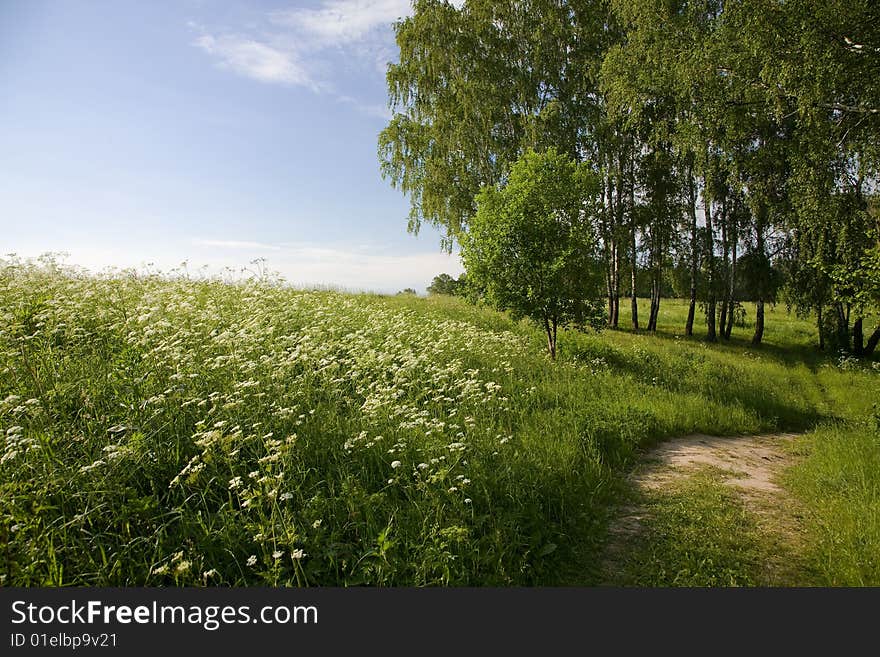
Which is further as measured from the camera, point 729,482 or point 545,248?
point 545,248

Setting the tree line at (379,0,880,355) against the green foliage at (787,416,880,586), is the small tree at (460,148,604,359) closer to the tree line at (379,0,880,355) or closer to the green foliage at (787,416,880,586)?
the tree line at (379,0,880,355)

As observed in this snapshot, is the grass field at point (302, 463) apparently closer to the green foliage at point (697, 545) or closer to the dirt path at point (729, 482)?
the dirt path at point (729, 482)

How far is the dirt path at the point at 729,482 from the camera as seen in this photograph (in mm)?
4316

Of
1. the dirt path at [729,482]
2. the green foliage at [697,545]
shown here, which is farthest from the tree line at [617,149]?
the green foliage at [697,545]

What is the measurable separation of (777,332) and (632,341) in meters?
12.2

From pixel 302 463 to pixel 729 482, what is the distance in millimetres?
5501

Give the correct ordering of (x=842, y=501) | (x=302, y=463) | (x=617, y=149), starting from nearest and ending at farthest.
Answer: (x=302, y=463) < (x=842, y=501) < (x=617, y=149)

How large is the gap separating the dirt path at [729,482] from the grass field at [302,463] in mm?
214

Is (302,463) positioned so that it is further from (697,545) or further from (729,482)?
(729,482)

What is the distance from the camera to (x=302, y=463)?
4.43 metres

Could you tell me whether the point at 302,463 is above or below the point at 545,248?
below

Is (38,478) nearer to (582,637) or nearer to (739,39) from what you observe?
(582,637)

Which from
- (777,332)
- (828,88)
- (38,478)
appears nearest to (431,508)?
(38,478)

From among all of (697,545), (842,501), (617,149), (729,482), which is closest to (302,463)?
(697,545)
